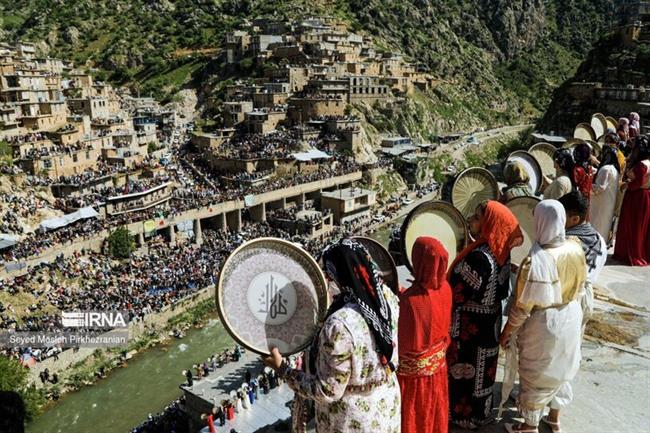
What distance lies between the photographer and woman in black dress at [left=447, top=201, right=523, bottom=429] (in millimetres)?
3713

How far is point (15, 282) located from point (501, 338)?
827 inches

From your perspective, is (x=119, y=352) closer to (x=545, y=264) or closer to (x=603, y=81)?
(x=545, y=264)

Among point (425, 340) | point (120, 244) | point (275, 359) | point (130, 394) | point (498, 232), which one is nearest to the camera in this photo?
point (275, 359)

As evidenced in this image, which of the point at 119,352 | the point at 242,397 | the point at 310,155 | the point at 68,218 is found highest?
the point at 310,155

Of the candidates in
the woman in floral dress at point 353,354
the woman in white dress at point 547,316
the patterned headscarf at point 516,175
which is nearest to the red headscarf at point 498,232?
the woman in white dress at point 547,316

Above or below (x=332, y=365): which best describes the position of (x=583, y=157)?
above

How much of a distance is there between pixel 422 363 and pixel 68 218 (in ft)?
81.1

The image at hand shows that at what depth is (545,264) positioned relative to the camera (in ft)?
11.3

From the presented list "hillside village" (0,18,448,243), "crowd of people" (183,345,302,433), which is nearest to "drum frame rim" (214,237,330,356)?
"crowd of people" (183,345,302,433)

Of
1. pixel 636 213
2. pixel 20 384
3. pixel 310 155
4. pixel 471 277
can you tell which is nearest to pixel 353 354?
pixel 471 277

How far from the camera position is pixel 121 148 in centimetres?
3269

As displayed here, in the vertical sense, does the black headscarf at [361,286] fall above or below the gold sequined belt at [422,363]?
above

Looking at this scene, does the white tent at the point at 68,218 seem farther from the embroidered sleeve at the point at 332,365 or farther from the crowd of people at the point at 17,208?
the embroidered sleeve at the point at 332,365

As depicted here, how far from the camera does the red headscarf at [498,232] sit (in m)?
3.69
